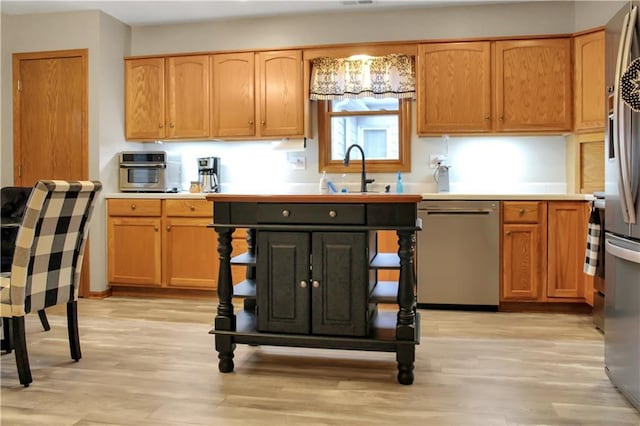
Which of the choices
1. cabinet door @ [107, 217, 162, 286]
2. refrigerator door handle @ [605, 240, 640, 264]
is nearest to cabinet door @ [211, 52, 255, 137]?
cabinet door @ [107, 217, 162, 286]

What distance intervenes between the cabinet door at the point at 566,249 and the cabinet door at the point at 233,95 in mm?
2546

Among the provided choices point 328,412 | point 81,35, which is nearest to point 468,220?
point 328,412

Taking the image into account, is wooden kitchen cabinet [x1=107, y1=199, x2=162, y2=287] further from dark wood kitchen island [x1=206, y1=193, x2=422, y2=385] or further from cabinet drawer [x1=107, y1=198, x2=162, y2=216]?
dark wood kitchen island [x1=206, y1=193, x2=422, y2=385]

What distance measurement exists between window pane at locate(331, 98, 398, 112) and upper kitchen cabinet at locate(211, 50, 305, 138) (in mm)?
402

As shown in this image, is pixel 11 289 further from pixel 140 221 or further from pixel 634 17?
pixel 634 17

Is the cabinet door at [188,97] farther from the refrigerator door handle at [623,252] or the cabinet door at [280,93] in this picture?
the refrigerator door handle at [623,252]

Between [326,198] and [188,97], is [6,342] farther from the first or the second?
[188,97]

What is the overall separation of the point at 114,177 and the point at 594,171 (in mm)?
4018

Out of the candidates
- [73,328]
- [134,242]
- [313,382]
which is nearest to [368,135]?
[134,242]

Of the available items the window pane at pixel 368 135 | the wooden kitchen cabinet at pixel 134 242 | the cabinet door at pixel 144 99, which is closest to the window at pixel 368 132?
the window pane at pixel 368 135

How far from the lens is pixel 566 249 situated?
Result: 391 cm

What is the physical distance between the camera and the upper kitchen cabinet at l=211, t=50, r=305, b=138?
4.49 m

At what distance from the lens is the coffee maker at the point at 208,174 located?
4.79 meters

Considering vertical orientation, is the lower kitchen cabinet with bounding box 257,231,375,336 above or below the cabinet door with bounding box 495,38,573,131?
below
